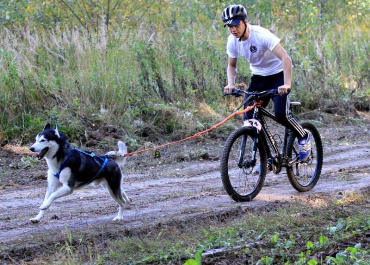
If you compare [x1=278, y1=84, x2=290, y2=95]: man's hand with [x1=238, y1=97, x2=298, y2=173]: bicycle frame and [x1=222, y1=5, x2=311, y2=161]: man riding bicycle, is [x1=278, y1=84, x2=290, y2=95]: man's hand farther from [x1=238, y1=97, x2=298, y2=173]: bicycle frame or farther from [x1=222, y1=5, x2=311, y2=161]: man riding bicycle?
[x1=238, y1=97, x2=298, y2=173]: bicycle frame

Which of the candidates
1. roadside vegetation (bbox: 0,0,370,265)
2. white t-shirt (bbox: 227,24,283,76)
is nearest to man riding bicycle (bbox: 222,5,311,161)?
white t-shirt (bbox: 227,24,283,76)

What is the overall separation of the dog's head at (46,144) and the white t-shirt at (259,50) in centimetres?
234

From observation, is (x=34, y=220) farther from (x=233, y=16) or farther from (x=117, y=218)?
(x=233, y=16)

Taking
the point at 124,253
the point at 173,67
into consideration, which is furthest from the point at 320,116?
the point at 124,253

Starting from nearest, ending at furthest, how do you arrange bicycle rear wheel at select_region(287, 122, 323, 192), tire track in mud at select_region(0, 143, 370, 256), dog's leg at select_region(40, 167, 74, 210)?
tire track in mud at select_region(0, 143, 370, 256)
dog's leg at select_region(40, 167, 74, 210)
bicycle rear wheel at select_region(287, 122, 323, 192)

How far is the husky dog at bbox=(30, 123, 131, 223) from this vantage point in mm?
6109

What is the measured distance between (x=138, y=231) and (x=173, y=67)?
8540 mm

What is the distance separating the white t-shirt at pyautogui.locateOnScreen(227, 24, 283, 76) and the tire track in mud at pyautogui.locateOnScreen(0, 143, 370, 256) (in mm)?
1562

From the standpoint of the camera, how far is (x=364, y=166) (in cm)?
966

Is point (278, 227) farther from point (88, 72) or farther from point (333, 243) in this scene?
point (88, 72)

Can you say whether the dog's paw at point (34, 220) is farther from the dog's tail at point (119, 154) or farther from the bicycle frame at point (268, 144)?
the bicycle frame at point (268, 144)

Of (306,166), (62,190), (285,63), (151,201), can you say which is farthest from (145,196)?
(285,63)

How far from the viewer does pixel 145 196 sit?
25.3 feet

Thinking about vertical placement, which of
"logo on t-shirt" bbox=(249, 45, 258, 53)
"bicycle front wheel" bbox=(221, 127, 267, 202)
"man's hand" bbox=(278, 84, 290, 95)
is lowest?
"bicycle front wheel" bbox=(221, 127, 267, 202)
